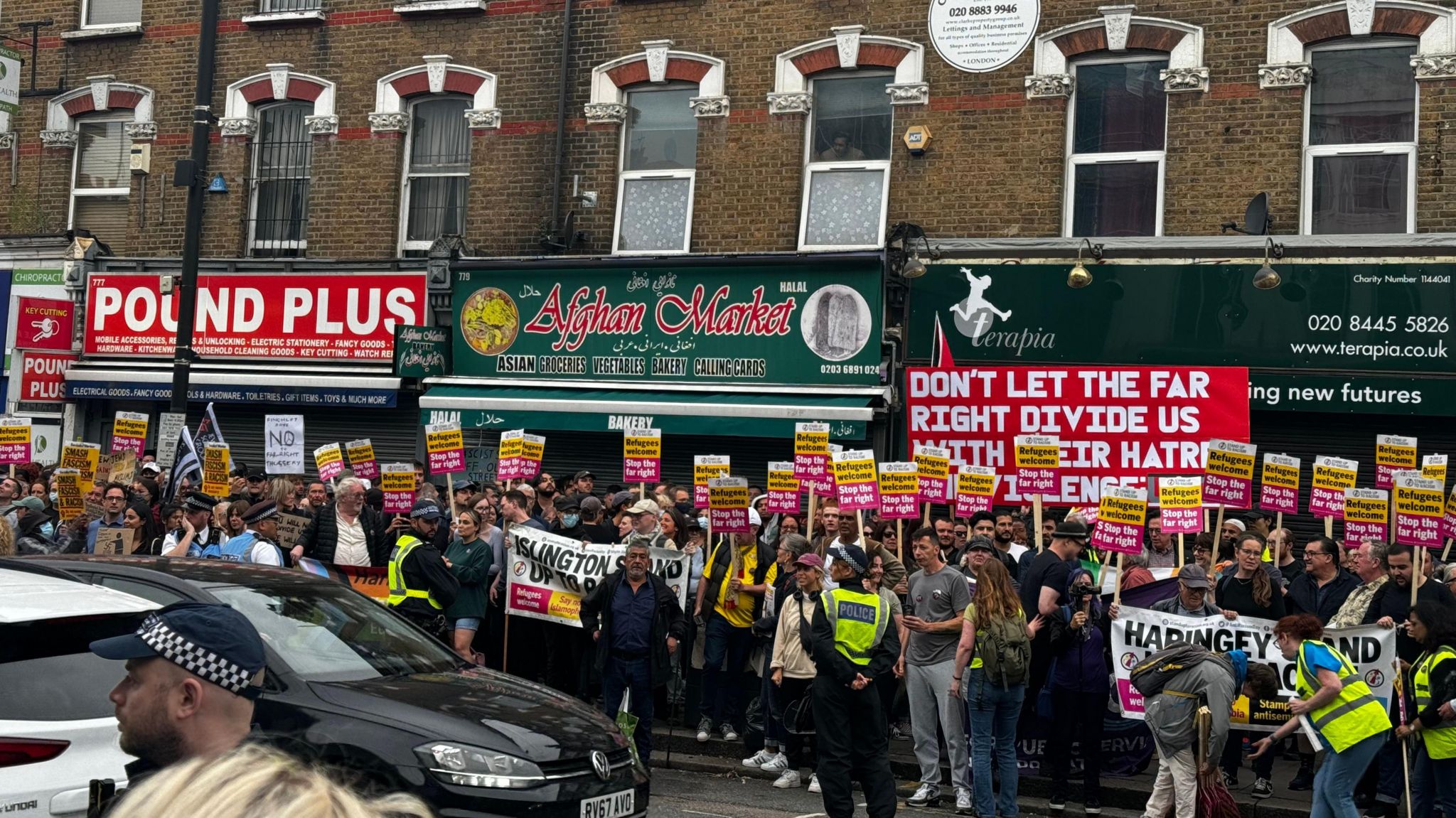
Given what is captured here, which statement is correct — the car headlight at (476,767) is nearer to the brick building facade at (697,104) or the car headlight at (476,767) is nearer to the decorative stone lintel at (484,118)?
the brick building facade at (697,104)

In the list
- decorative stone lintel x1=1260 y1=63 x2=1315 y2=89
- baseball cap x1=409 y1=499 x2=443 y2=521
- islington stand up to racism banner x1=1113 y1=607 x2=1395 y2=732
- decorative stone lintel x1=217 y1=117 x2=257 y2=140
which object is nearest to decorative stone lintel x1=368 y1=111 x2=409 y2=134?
decorative stone lintel x1=217 y1=117 x2=257 y2=140

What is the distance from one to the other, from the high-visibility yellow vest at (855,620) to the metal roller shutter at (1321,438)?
25.9ft

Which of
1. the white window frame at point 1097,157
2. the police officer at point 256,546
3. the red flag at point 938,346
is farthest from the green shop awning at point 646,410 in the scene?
the police officer at point 256,546

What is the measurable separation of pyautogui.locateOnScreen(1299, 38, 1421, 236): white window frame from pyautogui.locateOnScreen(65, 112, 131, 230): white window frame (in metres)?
15.8

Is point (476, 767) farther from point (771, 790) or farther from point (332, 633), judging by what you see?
point (771, 790)

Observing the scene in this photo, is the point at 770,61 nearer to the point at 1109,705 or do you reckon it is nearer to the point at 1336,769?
the point at 1109,705

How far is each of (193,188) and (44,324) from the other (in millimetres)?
7620

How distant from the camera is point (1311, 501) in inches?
554

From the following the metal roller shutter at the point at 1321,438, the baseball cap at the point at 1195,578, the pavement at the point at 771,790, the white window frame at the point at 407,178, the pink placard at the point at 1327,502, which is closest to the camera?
the pavement at the point at 771,790

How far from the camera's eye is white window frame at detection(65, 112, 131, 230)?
22922 mm

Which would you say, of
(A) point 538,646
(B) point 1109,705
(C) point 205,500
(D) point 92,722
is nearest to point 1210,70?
(B) point 1109,705

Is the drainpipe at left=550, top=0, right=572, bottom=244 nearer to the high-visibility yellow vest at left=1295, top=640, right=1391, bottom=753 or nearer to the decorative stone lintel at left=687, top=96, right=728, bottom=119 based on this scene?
the decorative stone lintel at left=687, top=96, right=728, bottom=119

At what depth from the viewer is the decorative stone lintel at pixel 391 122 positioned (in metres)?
21.0

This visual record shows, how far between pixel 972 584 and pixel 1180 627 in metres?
1.61
